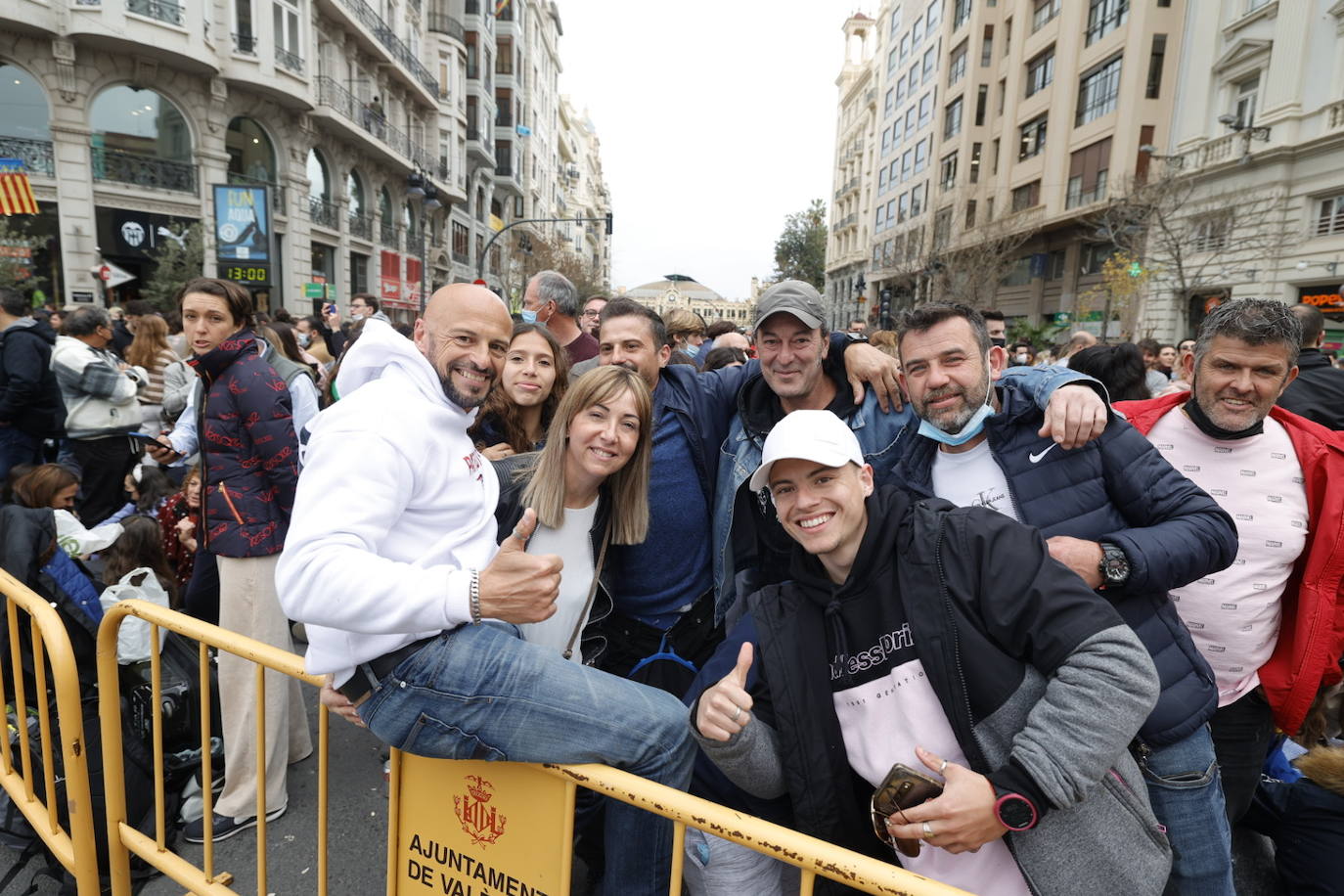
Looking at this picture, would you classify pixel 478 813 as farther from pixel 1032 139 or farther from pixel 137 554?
pixel 1032 139

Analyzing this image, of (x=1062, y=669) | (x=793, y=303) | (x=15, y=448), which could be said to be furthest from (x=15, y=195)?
(x=1062, y=669)

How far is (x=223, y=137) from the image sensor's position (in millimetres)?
19906

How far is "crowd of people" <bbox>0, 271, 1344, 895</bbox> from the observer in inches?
64.6

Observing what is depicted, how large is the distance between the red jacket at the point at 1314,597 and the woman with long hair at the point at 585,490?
2450 millimetres

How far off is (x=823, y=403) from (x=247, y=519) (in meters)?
2.84

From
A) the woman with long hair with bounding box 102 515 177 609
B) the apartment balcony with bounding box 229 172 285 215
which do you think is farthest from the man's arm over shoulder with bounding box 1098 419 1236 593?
the apartment balcony with bounding box 229 172 285 215

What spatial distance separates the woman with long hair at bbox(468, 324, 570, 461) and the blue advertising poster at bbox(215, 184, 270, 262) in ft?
33.0

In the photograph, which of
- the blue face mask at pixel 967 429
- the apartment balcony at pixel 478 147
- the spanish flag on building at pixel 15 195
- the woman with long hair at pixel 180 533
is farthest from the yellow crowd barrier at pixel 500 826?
the apartment balcony at pixel 478 147

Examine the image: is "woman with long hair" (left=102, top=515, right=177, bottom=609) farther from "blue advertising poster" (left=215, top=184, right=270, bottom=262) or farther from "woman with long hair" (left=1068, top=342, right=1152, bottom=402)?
"blue advertising poster" (left=215, top=184, right=270, bottom=262)

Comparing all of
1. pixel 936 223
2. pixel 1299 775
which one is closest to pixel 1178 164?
pixel 936 223

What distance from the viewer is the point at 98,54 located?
17359 mm

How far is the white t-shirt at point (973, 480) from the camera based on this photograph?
2.30 meters

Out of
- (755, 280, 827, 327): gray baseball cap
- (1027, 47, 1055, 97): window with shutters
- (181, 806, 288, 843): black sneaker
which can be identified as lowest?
(181, 806, 288, 843): black sneaker

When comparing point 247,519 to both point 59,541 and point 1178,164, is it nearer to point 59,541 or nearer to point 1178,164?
point 59,541
